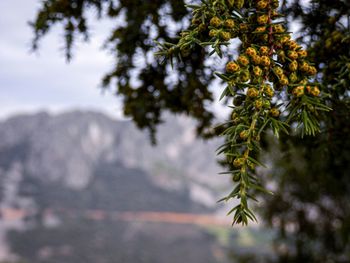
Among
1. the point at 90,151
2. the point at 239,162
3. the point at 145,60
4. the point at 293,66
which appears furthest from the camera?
the point at 90,151

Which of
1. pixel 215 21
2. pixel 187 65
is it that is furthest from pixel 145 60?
pixel 215 21

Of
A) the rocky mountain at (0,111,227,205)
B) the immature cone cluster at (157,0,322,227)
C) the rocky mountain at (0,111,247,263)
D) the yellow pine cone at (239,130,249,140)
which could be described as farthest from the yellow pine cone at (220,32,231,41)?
the rocky mountain at (0,111,227,205)

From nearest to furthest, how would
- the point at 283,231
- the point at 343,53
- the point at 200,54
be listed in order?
the point at 343,53
the point at 200,54
the point at 283,231

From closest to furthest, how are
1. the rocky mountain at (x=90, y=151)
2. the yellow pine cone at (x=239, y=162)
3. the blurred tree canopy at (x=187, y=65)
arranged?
the yellow pine cone at (x=239, y=162), the blurred tree canopy at (x=187, y=65), the rocky mountain at (x=90, y=151)

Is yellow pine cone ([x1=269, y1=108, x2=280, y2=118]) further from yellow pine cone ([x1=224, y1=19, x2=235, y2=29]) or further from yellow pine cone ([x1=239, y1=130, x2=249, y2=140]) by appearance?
yellow pine cone ([x1=224, y1=19, x2=235, y2=29])

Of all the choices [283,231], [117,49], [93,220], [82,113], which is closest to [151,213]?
[93,220]

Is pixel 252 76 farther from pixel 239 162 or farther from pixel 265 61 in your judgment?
pixel 239 162

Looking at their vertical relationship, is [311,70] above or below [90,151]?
below

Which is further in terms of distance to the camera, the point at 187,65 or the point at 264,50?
the point at 187,65

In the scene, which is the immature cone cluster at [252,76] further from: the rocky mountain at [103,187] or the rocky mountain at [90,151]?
the rocky mountain at [90,151]

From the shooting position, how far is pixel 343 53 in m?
2.12

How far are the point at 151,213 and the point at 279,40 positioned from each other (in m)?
128

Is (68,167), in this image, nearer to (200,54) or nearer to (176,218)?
(176,218)

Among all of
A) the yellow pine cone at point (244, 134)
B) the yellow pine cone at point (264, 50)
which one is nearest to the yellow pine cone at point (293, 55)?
the yellow pine cone at point (264, 50)
